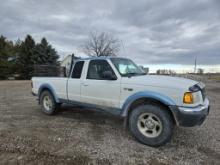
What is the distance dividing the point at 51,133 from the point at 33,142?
600 mm

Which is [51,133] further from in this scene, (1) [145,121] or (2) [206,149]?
(2) [206,149]

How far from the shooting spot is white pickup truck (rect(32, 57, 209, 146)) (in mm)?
3662

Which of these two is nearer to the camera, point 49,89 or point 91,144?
point 91,144

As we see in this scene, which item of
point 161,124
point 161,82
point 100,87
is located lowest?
point 161,124

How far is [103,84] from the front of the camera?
15.4 ft

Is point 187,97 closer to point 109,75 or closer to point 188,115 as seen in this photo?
point 188,115

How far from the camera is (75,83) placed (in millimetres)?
5426

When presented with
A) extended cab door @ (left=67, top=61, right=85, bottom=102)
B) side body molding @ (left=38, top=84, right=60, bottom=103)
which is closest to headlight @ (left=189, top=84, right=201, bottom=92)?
extended cab door @ (left=67, top=61, right=85, bottom=102)

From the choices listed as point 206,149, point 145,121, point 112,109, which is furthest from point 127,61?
point 206,149

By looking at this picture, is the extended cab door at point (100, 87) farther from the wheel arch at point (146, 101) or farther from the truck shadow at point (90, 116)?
the truck shadow at point (90, 116)

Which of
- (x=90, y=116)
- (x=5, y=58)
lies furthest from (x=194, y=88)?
(x=5, y=58)

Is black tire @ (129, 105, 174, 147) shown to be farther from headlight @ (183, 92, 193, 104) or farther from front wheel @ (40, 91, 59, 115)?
front wheel @ (40, 91, 59, 115)

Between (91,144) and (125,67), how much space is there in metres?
2.09

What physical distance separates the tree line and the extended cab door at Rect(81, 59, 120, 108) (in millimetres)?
32633
